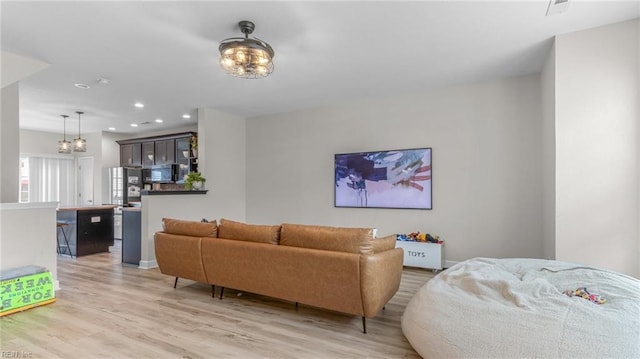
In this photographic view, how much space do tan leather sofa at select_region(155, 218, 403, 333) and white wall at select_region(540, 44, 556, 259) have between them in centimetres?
175

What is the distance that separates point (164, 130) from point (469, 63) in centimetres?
688

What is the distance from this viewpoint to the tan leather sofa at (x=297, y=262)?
2.59 metres

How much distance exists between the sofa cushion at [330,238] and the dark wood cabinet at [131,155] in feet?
20.0

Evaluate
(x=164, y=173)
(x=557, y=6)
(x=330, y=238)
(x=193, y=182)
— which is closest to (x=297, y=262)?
(x=330, y=238)

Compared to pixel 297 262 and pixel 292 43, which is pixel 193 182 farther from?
Answer: pixel 297 262

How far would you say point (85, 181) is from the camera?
28.0ft

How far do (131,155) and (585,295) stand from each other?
850 centimetres

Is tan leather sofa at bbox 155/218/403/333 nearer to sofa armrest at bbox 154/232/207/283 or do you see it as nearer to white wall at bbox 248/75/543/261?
sofa armrest at bbox 154/232/207/283

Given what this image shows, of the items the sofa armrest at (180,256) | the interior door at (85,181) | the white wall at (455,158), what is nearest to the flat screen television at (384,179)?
the white wall at (455,158)

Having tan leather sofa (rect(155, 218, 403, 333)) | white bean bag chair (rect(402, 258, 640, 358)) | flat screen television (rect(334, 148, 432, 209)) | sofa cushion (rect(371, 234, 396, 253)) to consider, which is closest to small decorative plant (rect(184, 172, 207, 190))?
tan leather sofa (rect(155, 218, 403, 333))

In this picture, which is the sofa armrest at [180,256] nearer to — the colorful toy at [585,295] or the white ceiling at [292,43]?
the white ceiling at [292,43]

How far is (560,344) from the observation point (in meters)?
1.73

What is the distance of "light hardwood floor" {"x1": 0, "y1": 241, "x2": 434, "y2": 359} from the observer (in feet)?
7.79

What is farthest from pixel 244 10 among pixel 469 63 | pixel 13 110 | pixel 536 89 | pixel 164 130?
pixel 164 130
